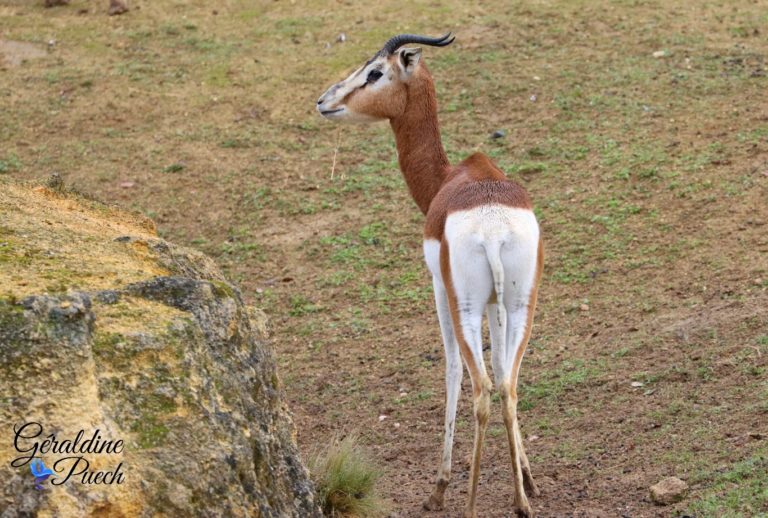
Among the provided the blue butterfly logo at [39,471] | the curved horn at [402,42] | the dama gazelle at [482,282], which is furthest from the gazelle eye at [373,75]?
the blue butterfly logo at [39,471]

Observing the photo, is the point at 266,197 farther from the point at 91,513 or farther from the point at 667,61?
the point at 91,513

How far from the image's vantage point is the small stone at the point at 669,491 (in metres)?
4.84

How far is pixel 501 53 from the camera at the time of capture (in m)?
11.8

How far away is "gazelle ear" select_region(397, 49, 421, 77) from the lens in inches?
249

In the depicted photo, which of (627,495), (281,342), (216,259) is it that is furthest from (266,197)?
(627,495)

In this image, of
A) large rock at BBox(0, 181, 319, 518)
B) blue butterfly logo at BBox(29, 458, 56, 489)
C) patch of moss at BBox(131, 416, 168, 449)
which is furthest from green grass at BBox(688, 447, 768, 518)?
blue butterfly logo at BBox(29, 458, 56, 489)

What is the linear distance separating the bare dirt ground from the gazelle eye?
2038 millimetres

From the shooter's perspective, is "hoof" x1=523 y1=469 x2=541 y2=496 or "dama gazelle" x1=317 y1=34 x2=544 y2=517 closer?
"dama gazelle" x1=317 y1=34 x2=544 y2=517

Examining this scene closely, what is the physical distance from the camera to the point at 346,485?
4.96 metres

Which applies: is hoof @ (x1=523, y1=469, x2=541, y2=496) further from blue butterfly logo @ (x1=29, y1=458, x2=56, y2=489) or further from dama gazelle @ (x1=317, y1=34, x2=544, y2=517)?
blue butterfly logo @ (x1=29, y1=458, x2=56, y2=489)

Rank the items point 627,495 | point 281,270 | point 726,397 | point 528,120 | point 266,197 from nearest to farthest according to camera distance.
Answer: point 627,495
point 726,397
point 281,270
point 266,197
point 528,120

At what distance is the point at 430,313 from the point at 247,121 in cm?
413

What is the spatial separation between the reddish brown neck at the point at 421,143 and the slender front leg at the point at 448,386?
806mm

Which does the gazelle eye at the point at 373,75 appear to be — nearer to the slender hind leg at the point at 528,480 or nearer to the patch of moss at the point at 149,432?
the slender hind leg at the point at 528,480
